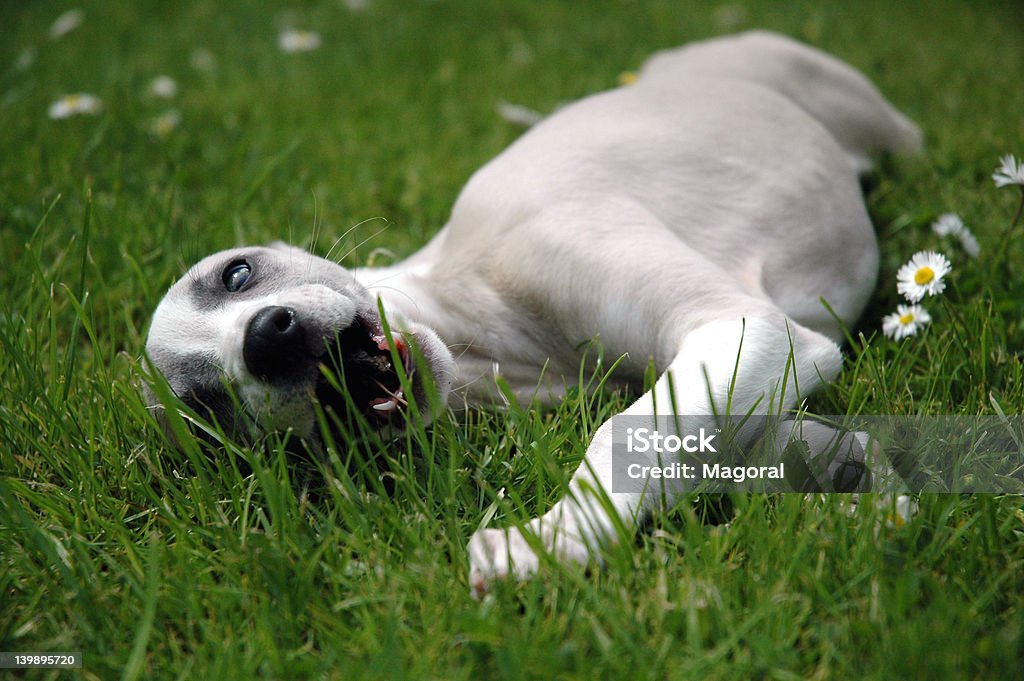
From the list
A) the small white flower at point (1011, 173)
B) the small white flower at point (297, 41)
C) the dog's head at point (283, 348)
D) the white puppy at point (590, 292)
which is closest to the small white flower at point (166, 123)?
the small white flower at point (297, 41)

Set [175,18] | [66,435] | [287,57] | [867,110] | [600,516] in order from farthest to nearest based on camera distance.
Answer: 1. [175,18]
2. [287,57]
3. [867,110]
4. [66,435]
5. [600,516]

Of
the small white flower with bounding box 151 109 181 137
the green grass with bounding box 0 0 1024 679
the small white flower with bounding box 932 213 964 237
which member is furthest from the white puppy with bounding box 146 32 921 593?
the small white flower with bounding box 151 109 181 137

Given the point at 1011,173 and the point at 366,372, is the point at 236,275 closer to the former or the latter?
the point at 366,372

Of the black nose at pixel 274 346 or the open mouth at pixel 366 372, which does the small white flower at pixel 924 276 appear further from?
the black nose at pixel 274 346

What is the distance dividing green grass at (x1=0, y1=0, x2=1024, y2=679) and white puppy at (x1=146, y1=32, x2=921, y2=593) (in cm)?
12

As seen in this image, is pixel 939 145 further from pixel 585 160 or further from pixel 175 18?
pixel 175 18

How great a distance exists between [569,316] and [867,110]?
208cm

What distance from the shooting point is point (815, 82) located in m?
3.54

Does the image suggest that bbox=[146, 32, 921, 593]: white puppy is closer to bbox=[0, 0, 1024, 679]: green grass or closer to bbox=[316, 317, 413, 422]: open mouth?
bbox=[316, 317, 413, 422]: open mouth

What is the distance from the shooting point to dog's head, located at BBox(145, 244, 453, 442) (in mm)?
1833

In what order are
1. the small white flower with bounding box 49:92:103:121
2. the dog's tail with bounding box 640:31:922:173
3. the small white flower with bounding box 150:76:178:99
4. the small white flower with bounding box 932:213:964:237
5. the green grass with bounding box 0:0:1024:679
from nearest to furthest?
1. the green grass with bounding box 0:0:1024:679
2. the small white flower with bounding box 932:213:964:237
3. the dog's tail with bounding box 640:31:922:173
4. the small white flower with bounding box 49:92:103:121
5. the small white flower with bounding box 150:76:178:99

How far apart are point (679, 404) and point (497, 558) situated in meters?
0.52

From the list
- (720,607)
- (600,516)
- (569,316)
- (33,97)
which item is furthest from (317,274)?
(33,97)

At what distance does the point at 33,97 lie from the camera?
455 centimetres
